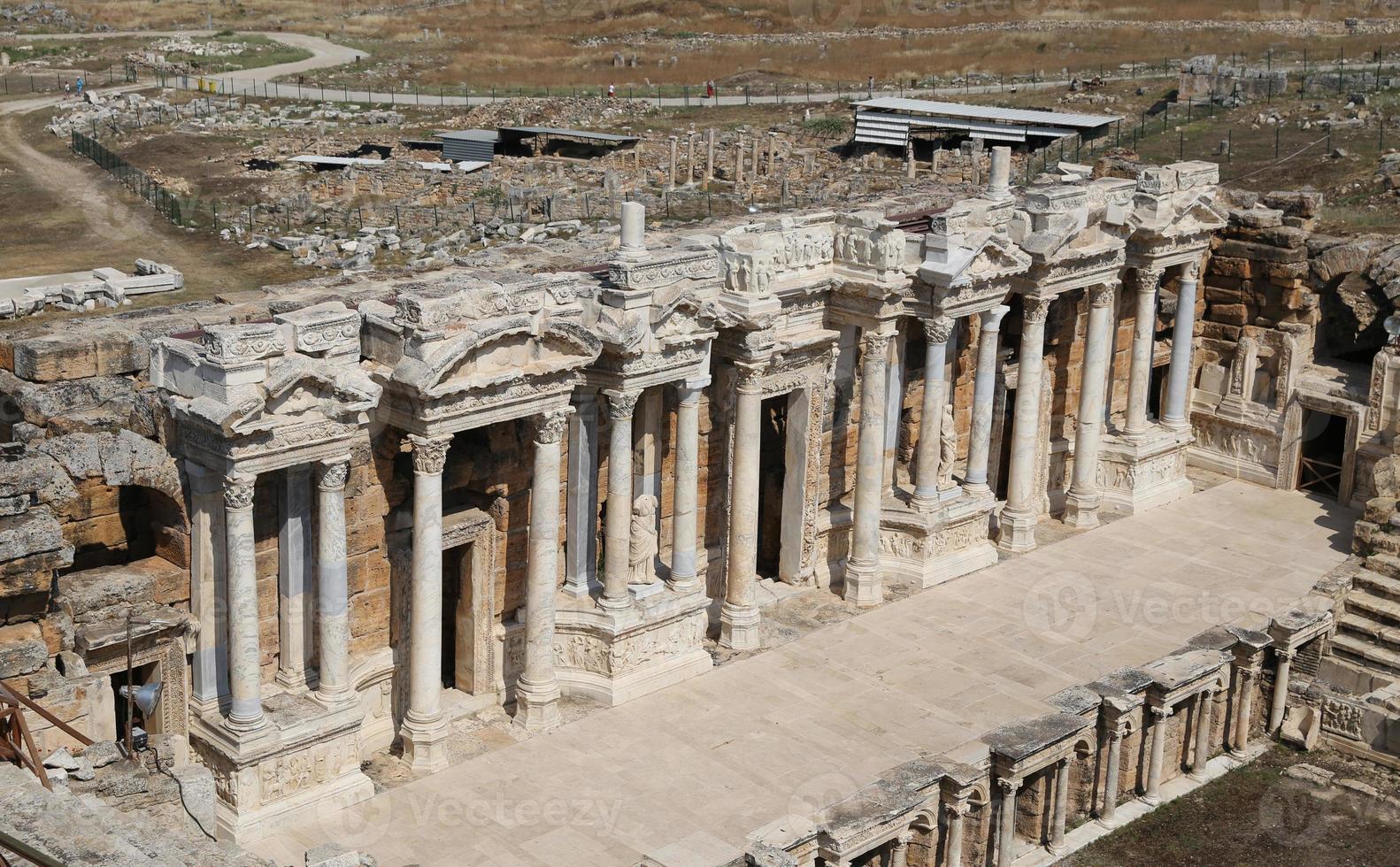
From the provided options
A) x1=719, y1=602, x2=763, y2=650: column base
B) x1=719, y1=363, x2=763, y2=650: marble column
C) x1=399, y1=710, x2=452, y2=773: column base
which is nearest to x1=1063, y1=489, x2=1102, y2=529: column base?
x1=719, y1=363, x2=763, y2=650: marble column

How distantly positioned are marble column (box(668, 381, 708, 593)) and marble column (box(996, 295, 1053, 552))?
289 inches

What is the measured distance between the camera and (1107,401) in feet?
109

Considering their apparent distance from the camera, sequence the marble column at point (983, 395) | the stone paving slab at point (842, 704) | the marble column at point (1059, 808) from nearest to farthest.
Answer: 1. the stone paving slab at point (842, 704)
2. the marble column at point (1059, 808)
3. the marble column at point (983, 395)

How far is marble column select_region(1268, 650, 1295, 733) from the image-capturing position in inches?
1046

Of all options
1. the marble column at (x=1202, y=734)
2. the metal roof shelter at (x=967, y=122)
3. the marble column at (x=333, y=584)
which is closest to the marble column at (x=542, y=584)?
the marble column at (x=333, y=584)

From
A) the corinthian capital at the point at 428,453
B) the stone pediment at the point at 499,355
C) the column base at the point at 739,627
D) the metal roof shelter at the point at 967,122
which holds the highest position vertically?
the metal roof shelter at the point at 967,122

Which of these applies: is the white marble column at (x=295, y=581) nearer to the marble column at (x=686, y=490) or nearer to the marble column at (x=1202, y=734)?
the marble column at (x=686, y=490)

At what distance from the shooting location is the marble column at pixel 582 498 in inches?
942

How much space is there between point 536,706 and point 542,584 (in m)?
1.66

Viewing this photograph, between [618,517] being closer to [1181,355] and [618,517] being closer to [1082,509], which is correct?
[1082,509]

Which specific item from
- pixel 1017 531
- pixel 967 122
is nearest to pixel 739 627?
pixel 1017 531

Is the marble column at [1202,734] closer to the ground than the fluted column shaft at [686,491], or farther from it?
closer to the ground

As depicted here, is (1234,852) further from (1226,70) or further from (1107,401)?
(1226,70)

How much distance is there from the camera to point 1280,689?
26812 millimetres
